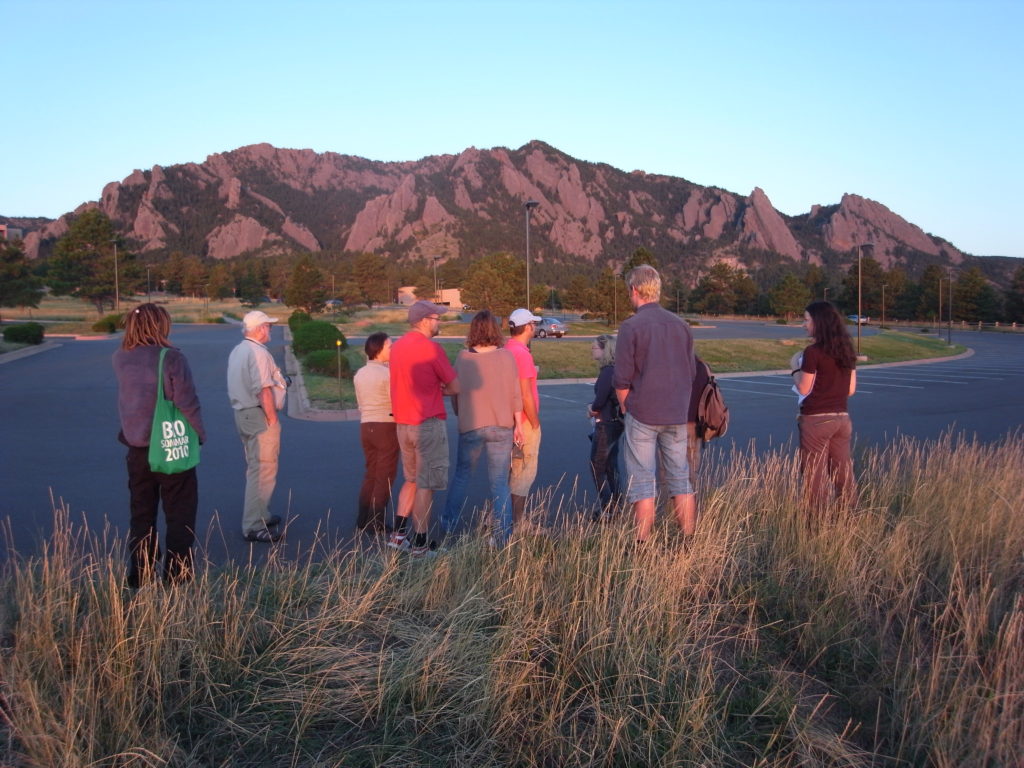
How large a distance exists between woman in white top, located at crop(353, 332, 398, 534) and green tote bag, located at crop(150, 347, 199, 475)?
6.00 feet

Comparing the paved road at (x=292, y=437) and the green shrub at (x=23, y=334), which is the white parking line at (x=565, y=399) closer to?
the paved road at (x=292, y=437)

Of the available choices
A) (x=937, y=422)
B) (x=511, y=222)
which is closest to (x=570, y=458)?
(x=937, y=422)

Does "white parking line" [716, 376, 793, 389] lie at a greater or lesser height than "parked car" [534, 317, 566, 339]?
lesser

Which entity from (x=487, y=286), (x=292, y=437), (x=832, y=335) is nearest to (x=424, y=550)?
(x=832, y=335)

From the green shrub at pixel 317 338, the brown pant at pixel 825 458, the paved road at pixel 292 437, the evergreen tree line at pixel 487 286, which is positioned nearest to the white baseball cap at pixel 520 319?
the paved road at pixel 292 437

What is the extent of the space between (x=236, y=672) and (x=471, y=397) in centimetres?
280

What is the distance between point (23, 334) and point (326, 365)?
17755 millimetres

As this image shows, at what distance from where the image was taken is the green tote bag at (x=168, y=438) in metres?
4.73

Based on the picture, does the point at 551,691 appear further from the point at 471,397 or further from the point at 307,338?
the point at 307,338

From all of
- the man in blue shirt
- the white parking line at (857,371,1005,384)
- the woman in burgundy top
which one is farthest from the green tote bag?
the white parking line at (857,371,1005,384)

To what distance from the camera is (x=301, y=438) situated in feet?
38.5

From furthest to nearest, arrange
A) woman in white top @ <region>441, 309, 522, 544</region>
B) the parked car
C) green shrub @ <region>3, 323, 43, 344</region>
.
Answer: the parked car → green shrub @ <region>3, 323, 43, 344</region> → woman in white top @ <region>441, 309, 522, 544</region>

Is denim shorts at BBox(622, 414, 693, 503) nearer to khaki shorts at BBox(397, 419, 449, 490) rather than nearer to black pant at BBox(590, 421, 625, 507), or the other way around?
black pant at BBox(590, 421, 625, 507)

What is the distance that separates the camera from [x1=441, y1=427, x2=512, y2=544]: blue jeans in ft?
19.6
